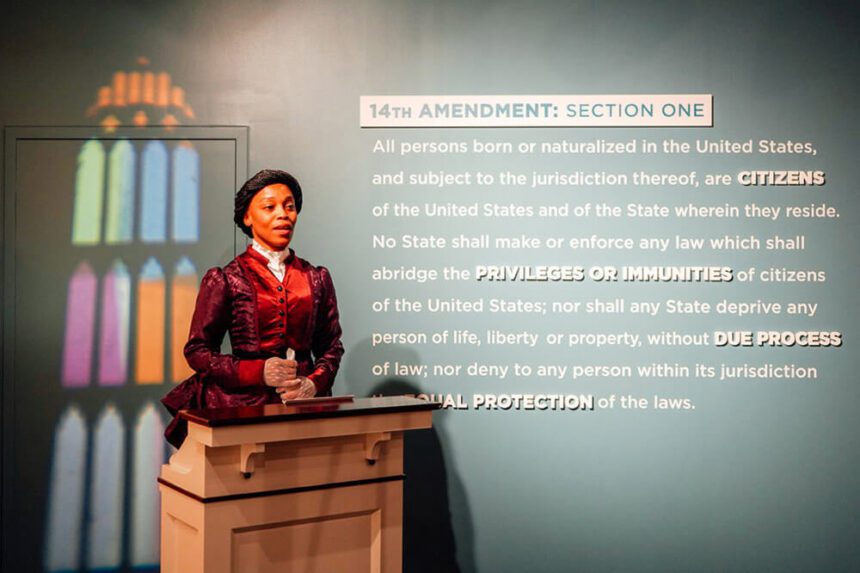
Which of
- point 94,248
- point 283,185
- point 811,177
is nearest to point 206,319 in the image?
point 283,185

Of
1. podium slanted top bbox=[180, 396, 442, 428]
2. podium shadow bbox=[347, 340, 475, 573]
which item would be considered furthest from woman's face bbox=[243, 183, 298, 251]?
podium shadow bbox=[347, 340, 475, 573]

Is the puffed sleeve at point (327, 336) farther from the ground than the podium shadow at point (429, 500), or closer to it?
farther from the ground

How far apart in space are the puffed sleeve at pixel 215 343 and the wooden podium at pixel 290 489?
1.23 feet

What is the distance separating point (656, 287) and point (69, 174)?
9.20ft

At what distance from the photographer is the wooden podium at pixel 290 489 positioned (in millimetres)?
2164

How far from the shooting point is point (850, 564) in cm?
373

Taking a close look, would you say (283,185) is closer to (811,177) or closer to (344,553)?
(344,553)

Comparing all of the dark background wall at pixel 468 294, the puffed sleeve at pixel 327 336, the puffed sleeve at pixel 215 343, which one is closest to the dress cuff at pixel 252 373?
the puffed sleeve at pixel 215 343

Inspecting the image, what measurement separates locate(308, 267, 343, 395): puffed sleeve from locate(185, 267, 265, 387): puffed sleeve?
10.7 inches

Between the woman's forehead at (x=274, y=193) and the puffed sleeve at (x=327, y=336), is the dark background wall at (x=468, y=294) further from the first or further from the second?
the woman's forehead at (x=274, y=193)

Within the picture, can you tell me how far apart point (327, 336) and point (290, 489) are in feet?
2.76

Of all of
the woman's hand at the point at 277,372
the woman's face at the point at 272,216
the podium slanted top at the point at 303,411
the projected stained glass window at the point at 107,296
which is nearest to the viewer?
the podium slanted top at the point at 303,411

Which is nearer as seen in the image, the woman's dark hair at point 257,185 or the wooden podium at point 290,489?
the wooden podium at point 290,489

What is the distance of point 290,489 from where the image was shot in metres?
2.29
